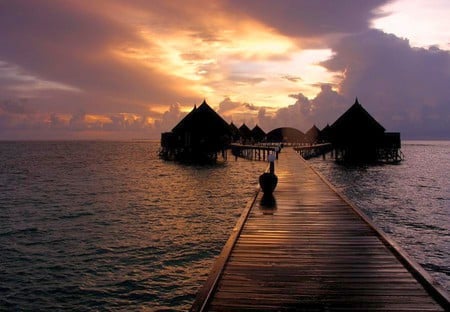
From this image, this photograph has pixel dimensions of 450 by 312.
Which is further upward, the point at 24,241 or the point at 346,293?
the point at 346,293

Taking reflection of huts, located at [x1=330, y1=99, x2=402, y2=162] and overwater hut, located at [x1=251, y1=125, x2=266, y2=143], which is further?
overwater hut, located at [x1=251, y1=125, x2=266, y2=143]

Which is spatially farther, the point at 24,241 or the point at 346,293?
the point at 24,241

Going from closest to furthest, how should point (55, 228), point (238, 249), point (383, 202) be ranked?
1. point (238, 249)
2. point (55, 228)
3. point (383, 202)

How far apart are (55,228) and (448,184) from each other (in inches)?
1045

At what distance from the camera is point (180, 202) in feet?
68.5

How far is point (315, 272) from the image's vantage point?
20.1ft

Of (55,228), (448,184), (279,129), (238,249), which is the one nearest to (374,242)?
(238,249)

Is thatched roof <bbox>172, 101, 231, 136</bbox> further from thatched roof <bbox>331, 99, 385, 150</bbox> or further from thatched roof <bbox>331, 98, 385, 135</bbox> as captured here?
thatched roof <bbox>331, 98, 385, 135</bbox>

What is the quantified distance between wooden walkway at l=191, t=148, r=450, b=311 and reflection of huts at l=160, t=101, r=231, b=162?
127 ft

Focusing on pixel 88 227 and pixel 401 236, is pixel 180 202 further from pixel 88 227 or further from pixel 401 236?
pixel 401 236

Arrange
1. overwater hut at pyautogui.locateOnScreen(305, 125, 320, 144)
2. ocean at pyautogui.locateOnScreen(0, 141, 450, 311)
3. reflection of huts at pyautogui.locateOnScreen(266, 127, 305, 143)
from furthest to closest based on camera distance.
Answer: reflection of huts at pyautogui.locateOnScreen(266, 127, 305, 143) → overwater hut at pyautogui.locateOnScreen(305, 125, 320, 144) → ocean at pyautogui.locateOnScreen(0, 141, 450, 311)

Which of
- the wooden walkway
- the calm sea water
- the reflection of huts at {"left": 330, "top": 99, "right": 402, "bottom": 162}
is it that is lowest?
the calm sea water

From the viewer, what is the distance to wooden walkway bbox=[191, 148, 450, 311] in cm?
500

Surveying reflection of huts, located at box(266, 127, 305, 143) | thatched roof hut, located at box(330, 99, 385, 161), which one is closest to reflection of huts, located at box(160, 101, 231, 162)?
thatched roof hut, located at box(330, 99, 385, 161)
